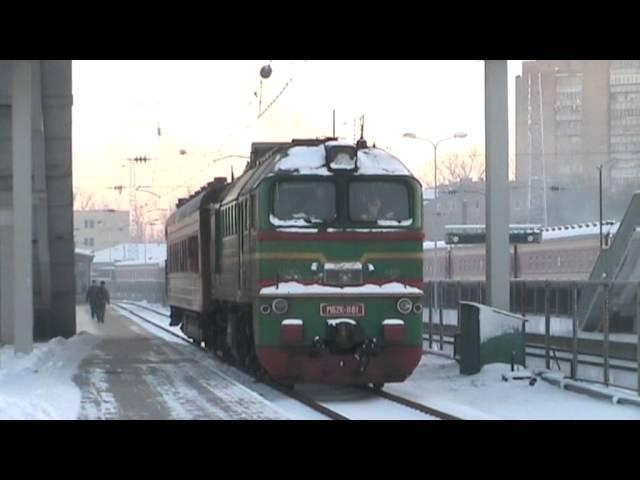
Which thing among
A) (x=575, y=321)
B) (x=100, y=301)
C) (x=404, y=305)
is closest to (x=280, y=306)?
(x=404, y=305)

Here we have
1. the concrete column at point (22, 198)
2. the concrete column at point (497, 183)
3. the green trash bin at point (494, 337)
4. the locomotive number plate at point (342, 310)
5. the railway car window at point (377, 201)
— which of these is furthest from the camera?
the concrete column at point (22, 198)

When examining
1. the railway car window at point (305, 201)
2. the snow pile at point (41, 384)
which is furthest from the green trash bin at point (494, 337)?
the snow pile at point (41, 384)

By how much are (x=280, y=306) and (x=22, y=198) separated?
7.34 meters

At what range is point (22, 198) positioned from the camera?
2109 cm

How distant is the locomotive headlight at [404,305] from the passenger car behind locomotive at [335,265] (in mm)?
14

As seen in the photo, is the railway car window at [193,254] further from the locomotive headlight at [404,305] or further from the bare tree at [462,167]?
the bare tree at [462,167]

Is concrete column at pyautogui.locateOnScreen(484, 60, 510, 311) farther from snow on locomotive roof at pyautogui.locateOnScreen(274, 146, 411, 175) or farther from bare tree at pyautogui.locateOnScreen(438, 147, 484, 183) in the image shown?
bare tree at pyautogui.locateOnScreen(438, 147, 484, 183)

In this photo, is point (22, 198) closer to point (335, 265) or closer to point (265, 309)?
point (265, 309)

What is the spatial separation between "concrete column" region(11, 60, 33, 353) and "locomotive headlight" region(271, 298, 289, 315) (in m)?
7.19

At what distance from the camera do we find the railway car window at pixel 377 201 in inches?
651

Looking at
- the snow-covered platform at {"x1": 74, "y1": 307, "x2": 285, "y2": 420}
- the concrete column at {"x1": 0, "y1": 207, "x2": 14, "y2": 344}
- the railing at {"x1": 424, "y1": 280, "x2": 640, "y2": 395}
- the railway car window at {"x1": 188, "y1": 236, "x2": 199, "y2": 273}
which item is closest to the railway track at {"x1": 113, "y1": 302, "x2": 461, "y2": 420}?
the snow-covered platform at {"x1": 74, "y1": 307, "x2": 285, "y2": 420}
